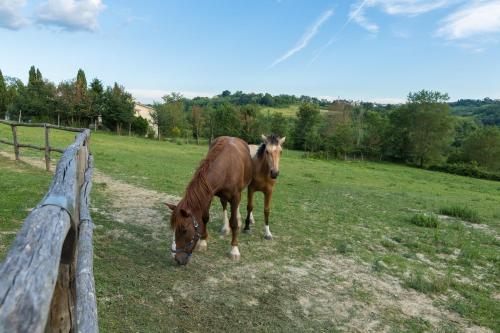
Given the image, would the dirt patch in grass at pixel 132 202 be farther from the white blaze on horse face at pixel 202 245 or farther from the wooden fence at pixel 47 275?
the wooden fence at pixel 47 275

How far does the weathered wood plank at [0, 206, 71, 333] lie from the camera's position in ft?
2.74

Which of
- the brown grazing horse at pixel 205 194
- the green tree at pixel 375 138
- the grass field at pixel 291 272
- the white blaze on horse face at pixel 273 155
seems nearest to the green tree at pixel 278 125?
the green tree at pixel 375 138

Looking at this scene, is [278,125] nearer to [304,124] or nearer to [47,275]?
[304,124]

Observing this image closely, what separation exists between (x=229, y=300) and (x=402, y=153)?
48330 millimetres


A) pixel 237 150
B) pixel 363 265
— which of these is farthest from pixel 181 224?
pixel 363 265

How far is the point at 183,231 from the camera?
14.6ft

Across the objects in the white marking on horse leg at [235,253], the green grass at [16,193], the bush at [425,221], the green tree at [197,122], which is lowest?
the bush at [425,221]

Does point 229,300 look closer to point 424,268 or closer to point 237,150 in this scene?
point 237,150

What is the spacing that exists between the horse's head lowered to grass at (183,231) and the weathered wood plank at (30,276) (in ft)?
10.2

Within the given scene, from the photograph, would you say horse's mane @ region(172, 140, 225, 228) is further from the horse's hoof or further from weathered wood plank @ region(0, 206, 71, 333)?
weathered wood plank @ region(0, 206, 71, 333)

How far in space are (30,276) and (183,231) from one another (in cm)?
354

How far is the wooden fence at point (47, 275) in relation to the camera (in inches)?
33.7

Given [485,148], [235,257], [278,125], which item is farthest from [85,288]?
[485,148]

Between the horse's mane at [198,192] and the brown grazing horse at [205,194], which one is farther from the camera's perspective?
the horse's mane at [198,192]
